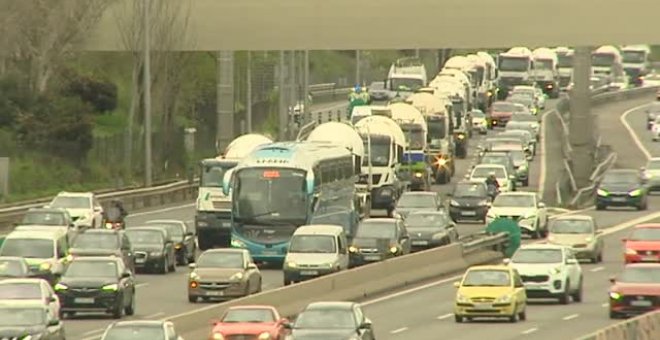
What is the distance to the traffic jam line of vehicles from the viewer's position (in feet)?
130

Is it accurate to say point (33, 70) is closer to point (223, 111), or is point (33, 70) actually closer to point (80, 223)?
point (223, 111)

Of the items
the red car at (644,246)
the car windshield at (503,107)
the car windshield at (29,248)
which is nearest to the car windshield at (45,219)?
the car windshield at (29,248)

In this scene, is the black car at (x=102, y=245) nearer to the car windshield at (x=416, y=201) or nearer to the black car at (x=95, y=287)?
the black car at (x=95, y=287)

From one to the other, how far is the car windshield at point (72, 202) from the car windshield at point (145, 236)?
7.69 m

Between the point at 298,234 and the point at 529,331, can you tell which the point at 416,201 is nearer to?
the point at 298,234

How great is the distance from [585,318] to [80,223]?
20.2m

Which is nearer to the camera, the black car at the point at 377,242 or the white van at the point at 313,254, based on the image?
the white van at the point at 313,254

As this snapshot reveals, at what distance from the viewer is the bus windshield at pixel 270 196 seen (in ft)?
195

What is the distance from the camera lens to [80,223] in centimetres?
6291

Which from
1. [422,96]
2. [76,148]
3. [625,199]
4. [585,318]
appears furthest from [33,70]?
[585,318]

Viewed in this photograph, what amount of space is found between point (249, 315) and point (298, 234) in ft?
50.3

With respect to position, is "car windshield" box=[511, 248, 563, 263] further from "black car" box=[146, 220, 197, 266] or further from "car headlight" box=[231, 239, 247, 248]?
"black car" box=[146, 220, 197, 266]

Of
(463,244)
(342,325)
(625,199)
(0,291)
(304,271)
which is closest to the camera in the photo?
(342,325)

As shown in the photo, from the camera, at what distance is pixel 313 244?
53.6m
